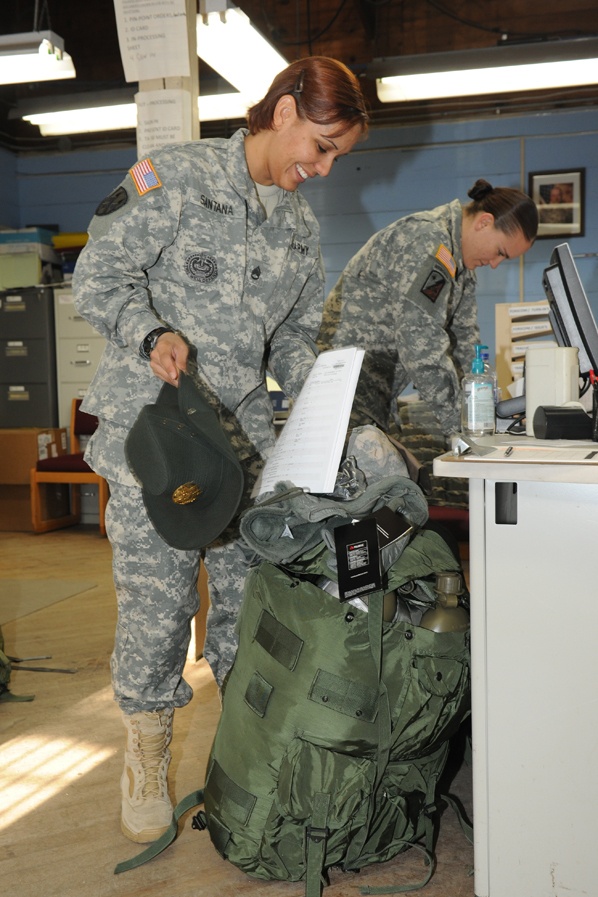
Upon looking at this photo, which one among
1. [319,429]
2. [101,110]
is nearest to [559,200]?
[101,110]

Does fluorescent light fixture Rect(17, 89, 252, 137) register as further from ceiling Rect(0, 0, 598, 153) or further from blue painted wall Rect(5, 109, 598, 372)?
blue painted wall Rect(5, 109, 598, 372)

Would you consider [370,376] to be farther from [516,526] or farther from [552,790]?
[552,790]

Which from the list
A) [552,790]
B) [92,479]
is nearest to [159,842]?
[552,790]

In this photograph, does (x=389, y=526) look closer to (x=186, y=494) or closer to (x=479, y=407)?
(x=186, y=494)

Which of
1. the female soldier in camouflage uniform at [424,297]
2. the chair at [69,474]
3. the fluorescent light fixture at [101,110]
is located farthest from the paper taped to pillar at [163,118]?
the chair at [69,474]

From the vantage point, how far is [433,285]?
226cm

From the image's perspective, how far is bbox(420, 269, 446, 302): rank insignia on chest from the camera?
7.39 ft

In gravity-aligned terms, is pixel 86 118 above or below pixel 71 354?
above

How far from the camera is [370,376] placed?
8.29 feet

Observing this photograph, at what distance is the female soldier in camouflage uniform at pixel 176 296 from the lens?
5.03 ft

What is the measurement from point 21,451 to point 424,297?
3.92 m

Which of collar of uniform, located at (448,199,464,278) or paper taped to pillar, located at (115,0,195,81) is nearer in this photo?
collar of uniform, located at (448,199,464,278)

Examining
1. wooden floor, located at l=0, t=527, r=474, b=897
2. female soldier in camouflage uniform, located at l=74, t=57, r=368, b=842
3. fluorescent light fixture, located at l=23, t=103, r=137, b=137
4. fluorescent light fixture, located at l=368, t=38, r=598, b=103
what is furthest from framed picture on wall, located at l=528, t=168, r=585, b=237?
female soldier in camouflage uniform, located at l=74, t=57, r=368, b=842

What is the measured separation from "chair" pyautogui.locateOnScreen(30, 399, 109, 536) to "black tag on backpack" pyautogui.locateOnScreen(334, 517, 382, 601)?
3.92 m
